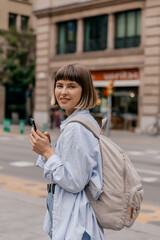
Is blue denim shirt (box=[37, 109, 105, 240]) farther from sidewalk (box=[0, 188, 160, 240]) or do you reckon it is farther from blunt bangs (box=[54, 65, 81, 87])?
sidewalk (box=[0, 188, 160, 240])

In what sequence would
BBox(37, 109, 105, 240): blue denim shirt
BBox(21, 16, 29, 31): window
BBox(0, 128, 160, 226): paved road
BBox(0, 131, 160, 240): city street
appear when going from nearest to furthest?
BBox(37, 109, 105, 240): blue denim shirt → BBox(0, 131, 160, 240): city street → BBox(0, 128, 160, 226): paved road → BBox(21, 16, 29, 31): window

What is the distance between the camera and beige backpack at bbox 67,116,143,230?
8.38ft

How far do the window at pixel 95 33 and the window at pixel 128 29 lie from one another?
3.36 ft

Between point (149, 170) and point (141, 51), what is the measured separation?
49.4 ft

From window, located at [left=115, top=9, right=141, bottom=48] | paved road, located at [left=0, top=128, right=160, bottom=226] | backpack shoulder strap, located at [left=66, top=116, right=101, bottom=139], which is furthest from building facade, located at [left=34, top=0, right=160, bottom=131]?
backpack shoulder strap, located at [left=66, top=116, right=101, bottom=139]

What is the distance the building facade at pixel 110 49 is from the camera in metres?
24.6

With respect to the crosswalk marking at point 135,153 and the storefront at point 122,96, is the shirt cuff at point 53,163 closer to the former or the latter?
the crosswalk marking at point 135,153

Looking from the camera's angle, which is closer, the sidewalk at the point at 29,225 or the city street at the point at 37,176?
the sidewalk at the point at 29,225

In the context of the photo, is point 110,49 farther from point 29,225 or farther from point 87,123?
point 87,123

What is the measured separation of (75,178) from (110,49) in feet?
81.8

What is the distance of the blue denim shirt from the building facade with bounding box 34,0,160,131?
70.8 ft

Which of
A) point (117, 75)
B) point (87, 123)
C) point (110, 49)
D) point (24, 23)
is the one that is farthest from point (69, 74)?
point (24, 23)

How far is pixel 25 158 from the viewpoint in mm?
13227

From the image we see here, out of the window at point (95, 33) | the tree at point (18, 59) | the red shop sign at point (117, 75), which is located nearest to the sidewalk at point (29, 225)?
the red shop sign at point (117, 75)
